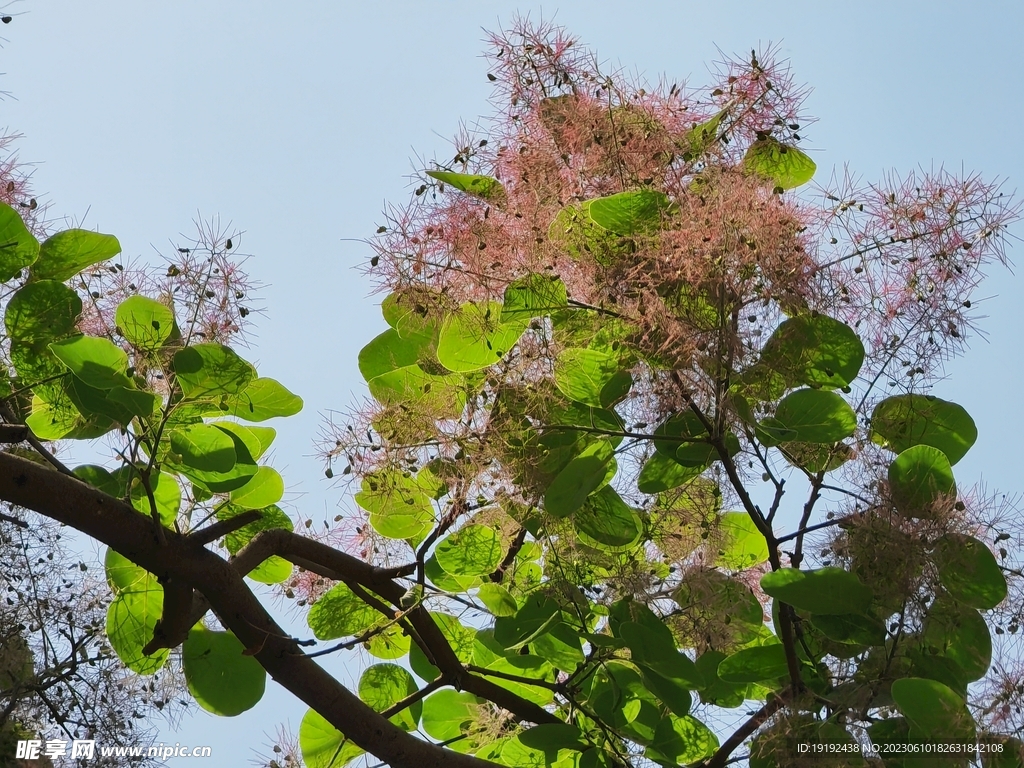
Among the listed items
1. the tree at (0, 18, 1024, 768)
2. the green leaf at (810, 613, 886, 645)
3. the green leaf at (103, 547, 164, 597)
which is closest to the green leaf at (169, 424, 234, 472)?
the tree at (0, 18, 1024, 768)

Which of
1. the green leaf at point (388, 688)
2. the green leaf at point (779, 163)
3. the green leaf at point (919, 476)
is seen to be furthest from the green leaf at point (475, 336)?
the green leaf at point (388, 688)

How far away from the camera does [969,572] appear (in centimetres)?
165

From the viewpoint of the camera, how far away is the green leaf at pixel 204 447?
5.52ft

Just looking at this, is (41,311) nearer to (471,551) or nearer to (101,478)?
(101,478)

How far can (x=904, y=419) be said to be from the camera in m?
1.81

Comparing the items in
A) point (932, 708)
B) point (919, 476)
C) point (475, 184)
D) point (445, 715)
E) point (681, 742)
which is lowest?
point (932, 708)

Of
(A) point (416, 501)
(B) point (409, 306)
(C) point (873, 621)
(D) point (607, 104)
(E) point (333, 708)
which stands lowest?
(E) point (333, 708)

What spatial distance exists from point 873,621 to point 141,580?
133 cm

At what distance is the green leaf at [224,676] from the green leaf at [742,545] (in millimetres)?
928

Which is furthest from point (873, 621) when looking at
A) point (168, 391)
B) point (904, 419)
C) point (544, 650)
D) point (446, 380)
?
point (168, 391)

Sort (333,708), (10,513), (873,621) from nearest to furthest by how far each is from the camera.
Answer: (873,621)
(333,708)
(10,513)

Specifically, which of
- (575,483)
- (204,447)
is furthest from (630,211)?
(204,447)

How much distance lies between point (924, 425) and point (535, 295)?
0.73 m

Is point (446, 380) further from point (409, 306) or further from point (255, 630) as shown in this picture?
point (255, 630)
